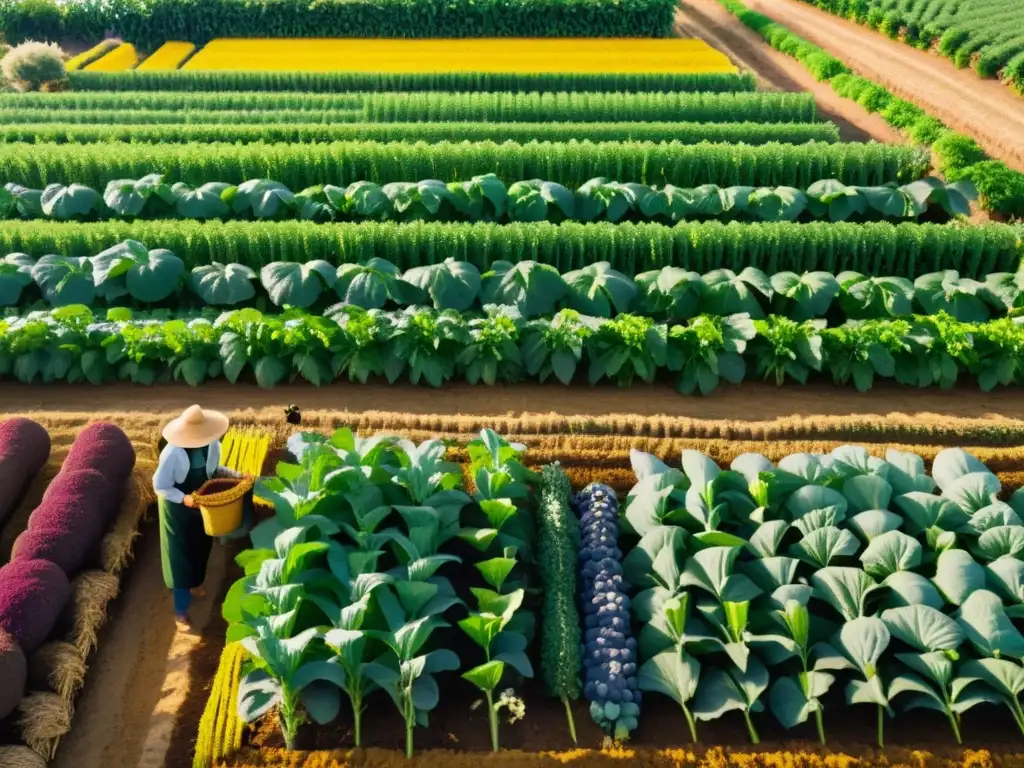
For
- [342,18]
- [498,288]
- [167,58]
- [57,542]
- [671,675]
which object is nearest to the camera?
[671,675]

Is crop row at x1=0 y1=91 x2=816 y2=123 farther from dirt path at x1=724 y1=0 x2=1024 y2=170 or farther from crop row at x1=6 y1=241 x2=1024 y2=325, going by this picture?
crop row at x1=6 y1=241 x2=1024 y2=325

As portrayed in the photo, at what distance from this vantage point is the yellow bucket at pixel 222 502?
5168mm

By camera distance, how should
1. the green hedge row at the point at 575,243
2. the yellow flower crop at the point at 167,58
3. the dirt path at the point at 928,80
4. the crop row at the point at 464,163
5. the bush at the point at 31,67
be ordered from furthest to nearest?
the yellow flower crop at the point at 167,58 → the bush at the point at 31,67 → the dirt path at the point at 928,80 → the crop row at the point at 464,163 → the green hedge row at the point at 575,243

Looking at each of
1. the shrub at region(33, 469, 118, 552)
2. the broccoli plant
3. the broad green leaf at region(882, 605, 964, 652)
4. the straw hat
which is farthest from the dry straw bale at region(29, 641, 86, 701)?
the broad green leaf at region(882, 605, 964, 652)

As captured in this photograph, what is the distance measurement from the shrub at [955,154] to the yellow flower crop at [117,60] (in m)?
14.3

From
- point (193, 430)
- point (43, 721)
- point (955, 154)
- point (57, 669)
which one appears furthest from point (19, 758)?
point (955, 154)

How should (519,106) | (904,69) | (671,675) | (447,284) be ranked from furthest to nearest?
(904,69) → (519,106) → (447,284) → (671,675)

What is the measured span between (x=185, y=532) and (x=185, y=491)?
0.24 m

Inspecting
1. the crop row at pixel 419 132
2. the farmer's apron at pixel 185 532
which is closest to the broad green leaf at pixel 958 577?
the farmer's apron at pixel 185 532

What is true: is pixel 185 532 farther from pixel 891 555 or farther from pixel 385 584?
pixel 891 555

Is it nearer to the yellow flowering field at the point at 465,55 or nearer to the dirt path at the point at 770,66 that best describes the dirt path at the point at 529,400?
the dirt path at the point at 770,66

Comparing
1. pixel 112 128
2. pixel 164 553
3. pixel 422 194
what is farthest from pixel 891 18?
pixel 164 553

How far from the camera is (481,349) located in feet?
25.1

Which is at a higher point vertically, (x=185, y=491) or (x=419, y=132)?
(x=185, y=491)
